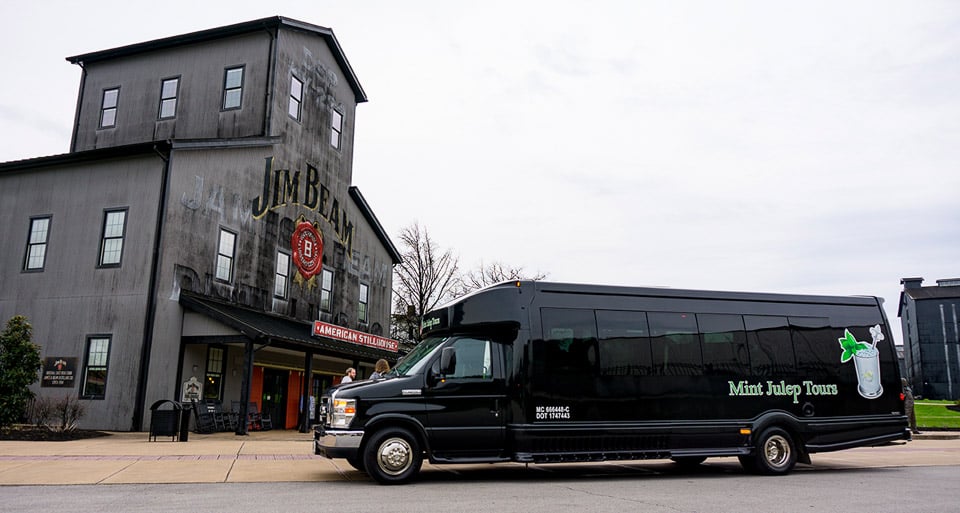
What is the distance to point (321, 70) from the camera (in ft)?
90.0

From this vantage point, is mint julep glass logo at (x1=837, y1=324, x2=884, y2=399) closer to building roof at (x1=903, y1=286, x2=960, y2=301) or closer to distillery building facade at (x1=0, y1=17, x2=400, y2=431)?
distillery building facade at (x1=0, y1=17, x2=400, y2=431)

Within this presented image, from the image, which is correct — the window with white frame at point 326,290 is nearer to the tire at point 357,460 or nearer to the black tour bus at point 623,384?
the black tour bus at point 623,384

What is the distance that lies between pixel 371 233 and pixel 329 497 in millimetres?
23409

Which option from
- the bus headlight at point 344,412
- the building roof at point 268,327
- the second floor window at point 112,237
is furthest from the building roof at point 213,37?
the bus headlight at point 344,412

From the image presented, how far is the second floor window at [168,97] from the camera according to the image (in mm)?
25031

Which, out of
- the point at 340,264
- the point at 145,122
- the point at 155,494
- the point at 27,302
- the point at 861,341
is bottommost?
the point at 155,494

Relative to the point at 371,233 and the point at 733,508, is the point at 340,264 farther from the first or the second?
the point at 733,508

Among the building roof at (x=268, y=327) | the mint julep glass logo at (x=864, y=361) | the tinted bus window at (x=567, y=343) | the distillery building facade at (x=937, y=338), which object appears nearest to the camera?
the tinted bus window at (x=567, y=343)

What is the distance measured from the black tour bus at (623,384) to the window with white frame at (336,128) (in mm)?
18554

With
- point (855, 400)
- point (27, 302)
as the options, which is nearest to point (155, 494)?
point (855, 400)

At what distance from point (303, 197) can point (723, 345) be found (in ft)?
58.8

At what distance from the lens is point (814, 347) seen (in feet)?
37.3

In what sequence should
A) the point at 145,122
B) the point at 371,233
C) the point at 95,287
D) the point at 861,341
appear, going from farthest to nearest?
the point at 371,233 → the point at 145,122 → the point at 95,287 → the point at 861,341

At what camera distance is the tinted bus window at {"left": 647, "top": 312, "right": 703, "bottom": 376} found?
10.6 metres
